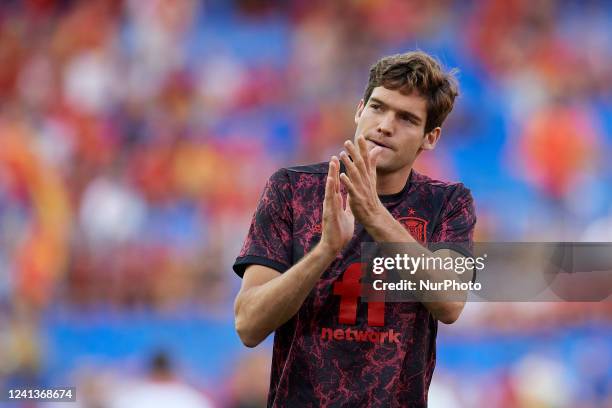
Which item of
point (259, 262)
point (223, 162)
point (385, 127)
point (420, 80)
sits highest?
point (223, 162)

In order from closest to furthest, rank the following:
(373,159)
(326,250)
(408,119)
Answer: (326,250)
(373,159)
(408,119)

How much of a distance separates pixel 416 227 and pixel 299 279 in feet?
1.33

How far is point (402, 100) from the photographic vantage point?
7.68ft

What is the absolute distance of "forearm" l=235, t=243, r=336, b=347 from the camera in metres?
1.99

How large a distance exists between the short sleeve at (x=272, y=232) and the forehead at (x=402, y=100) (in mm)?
339

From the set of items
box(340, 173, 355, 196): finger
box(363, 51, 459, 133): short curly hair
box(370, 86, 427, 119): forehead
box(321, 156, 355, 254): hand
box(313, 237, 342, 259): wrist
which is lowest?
box(313, 237, 342, 259): wrist

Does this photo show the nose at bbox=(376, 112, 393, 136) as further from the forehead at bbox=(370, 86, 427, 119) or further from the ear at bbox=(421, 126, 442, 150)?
the ear at bbox=(421, 126, 442, 150)

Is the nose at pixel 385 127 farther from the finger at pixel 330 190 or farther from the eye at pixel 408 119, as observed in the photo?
the finger at pixel 330 190

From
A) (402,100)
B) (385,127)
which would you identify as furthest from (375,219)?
(402,100)

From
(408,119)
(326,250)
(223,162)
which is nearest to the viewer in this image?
(326,250)

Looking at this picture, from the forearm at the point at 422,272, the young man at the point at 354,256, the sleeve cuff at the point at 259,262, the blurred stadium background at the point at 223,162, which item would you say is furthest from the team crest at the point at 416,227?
the blurred stadium background at the point at 223,162

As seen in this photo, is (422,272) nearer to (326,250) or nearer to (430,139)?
(326,250)

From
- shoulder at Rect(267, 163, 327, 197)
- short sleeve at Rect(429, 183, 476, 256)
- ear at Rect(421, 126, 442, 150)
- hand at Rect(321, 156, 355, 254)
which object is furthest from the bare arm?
ear at Rect(421, 126, 442, 150)

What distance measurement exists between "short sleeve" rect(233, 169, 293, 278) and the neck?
9.2 inches
